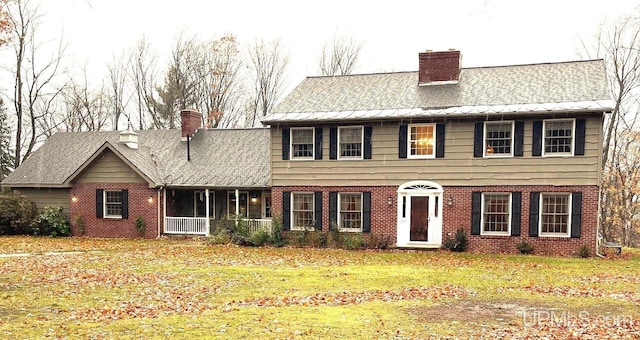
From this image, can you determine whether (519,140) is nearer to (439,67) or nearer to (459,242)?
(459,242)

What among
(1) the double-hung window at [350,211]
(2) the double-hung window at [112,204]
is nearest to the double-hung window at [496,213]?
(1) the double-hung window at [350,211]

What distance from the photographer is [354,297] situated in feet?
32.3

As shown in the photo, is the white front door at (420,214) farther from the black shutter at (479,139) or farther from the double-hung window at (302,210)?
the double-hung window at (302,210)

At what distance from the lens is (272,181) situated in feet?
66.2

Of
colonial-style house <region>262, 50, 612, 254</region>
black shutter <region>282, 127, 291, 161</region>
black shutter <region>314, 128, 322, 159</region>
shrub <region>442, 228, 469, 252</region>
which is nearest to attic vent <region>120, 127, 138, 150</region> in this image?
colonial-style house <region>262, 50, 612, 254</region>

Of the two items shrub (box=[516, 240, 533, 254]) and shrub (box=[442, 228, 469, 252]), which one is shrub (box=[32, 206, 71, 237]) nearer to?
shrub (box=[442, 228, 469, 252])

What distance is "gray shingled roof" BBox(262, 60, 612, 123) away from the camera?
56.6 ft

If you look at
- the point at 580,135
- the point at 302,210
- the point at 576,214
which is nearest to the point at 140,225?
the point at 302,210

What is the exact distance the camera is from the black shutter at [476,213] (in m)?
17.7

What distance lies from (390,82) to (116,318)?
50.5 ft

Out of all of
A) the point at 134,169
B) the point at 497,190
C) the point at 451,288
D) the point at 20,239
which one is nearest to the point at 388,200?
the point at 497,190

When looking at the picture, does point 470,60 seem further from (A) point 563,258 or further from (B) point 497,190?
(A) point 563,258

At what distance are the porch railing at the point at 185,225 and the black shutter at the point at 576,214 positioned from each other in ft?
47.6

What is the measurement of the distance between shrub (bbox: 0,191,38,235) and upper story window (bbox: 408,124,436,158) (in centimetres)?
1752
